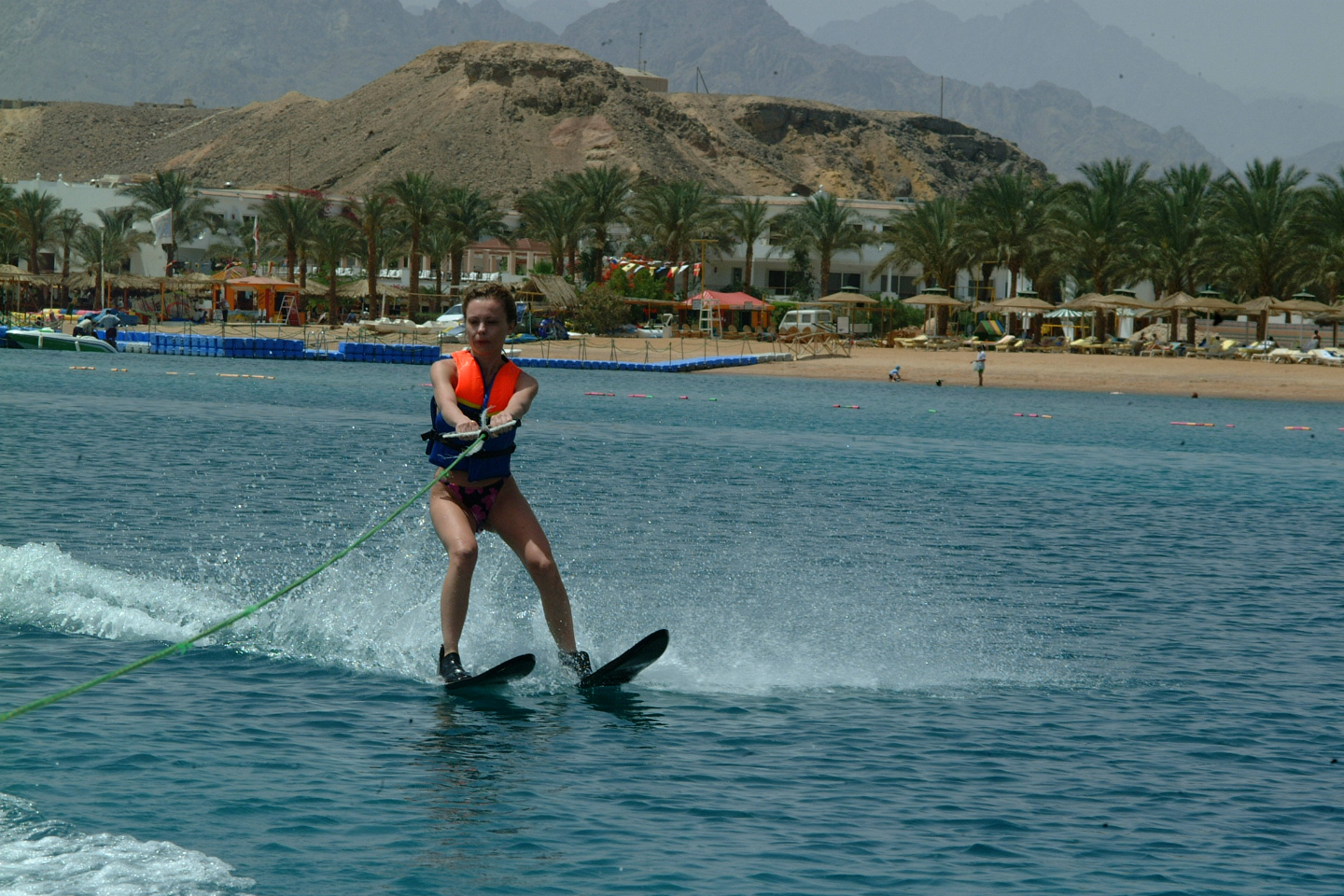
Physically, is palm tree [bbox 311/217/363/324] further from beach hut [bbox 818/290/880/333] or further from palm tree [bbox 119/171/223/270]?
beach hut [bbox 818/290/880/333]

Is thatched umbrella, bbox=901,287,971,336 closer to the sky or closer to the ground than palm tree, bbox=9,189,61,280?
closer to the ground

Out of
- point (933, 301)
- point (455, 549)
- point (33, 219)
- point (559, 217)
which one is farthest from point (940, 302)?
point (455, 549)

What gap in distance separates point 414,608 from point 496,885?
4467 millimetres

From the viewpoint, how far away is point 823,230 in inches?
3310

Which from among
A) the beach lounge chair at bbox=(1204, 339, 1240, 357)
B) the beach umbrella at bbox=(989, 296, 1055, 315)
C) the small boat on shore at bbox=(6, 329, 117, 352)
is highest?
the beach umbrella at bbox=(989, 296, 1055, 315)

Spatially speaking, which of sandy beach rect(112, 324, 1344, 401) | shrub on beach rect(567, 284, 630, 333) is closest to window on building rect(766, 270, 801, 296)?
shrub on beach rect(567, 284, 630, 333)

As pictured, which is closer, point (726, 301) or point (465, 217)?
point (726, 301)

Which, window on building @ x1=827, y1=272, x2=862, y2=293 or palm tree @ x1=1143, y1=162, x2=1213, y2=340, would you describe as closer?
palm tree @ x1=1143, y1=162, x2=1213, y2=340

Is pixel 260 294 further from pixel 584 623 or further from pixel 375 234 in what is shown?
pixel 584 623

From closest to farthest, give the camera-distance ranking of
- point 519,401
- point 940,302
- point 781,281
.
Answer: point 519,401 < point 940,302 < point 781,281

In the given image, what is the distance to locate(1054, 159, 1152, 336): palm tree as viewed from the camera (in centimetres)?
6950

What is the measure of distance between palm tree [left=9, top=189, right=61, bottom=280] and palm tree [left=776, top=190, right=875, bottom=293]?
4456 cm

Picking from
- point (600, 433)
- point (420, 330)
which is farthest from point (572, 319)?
point (600, 433)

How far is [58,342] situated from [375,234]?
24.3m
